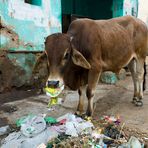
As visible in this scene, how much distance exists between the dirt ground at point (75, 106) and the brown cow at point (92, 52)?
0.35 meters

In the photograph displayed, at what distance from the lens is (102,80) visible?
7.78 metres

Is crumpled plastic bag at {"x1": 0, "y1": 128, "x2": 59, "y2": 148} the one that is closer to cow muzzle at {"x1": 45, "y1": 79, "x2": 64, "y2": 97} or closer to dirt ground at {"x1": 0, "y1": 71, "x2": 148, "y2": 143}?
cow muzzle at {"x1": 45, "y1": 79, "x2": 64, "y2": 97}

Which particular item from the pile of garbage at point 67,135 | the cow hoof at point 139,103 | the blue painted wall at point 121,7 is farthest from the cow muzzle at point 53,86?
the blue painted wall at point 121,7

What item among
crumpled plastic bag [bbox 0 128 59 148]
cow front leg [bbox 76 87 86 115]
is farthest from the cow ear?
crumpled plastic bag [bbox 0 128 59 148]

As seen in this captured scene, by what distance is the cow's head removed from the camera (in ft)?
11.3

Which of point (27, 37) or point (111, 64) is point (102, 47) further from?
point (27, 37)

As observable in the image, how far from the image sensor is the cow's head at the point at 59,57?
345 centimetres

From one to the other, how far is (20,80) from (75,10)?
498 centimetres

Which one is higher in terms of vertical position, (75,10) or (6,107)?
(75,10)

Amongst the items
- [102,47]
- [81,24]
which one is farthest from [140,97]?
[81,24]

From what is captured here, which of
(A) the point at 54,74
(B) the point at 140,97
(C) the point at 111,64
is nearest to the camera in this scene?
(A) the point at 54,74

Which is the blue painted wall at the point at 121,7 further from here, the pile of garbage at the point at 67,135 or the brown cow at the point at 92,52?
the pile of garbage at the point at 67,135

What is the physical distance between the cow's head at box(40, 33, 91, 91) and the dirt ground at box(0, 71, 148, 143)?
1003 mm

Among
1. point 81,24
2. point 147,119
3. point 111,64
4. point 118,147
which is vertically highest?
point 81,24
